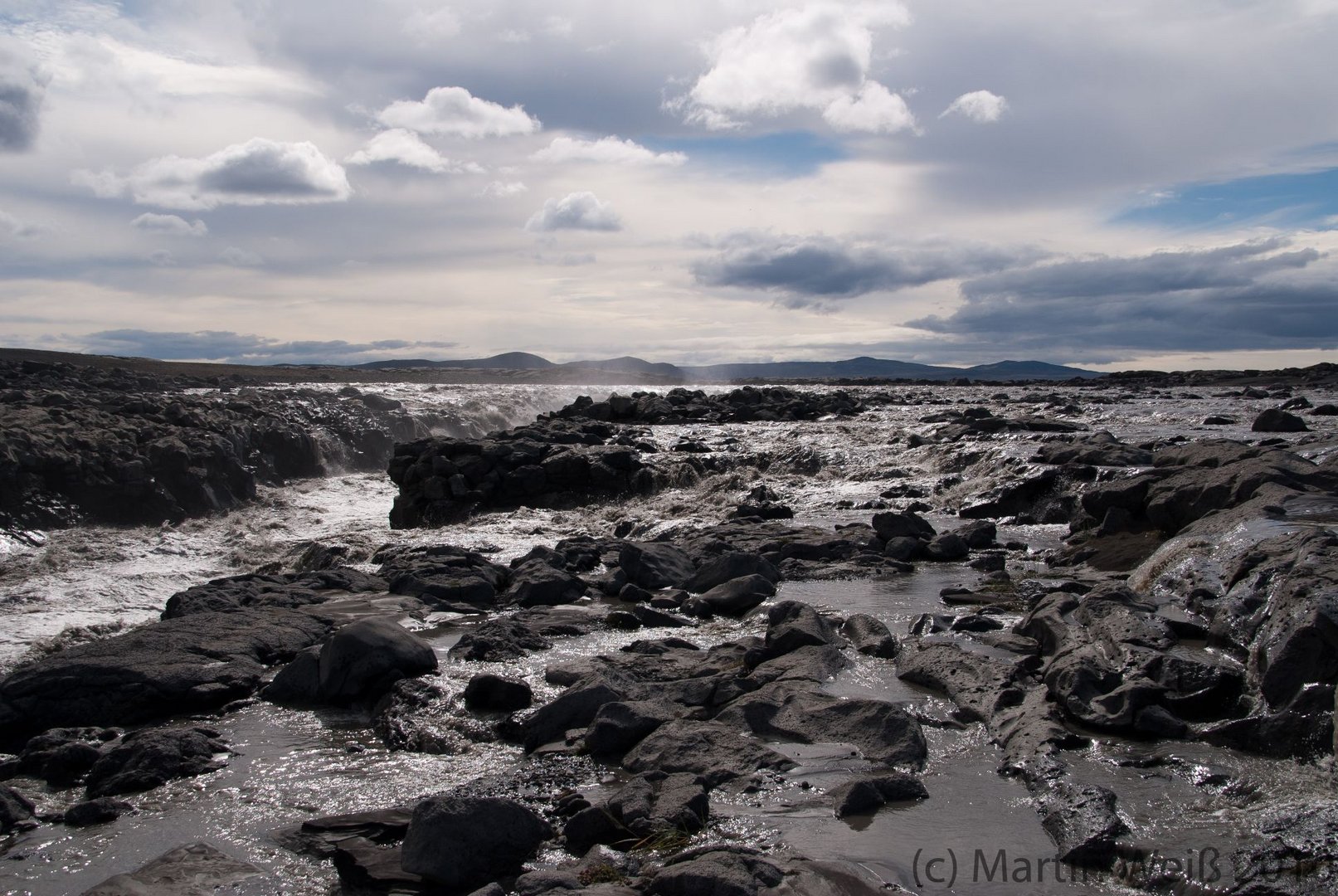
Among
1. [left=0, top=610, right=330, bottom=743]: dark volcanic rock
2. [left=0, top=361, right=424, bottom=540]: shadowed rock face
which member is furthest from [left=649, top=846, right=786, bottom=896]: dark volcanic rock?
[left=0, top=361, right=424, bottom=540]: shadowed rock face

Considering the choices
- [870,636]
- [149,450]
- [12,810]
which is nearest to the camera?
[12,810]

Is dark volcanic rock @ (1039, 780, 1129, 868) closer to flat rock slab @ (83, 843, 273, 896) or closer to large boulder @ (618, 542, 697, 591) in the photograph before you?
flat rock slab @ (83, 843, 273, 896)

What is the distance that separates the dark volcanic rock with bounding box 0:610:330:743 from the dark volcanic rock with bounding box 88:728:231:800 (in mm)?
1028

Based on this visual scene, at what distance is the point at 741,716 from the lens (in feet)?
22.3

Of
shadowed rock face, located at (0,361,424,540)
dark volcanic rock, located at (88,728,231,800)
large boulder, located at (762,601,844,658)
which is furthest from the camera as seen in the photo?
shadowed rock face, located at (0,361,424,540)

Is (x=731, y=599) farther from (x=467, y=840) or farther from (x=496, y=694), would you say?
(x=467, y=840)

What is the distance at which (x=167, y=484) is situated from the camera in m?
22.2

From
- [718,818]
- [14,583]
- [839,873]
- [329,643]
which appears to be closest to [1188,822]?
[839,873]

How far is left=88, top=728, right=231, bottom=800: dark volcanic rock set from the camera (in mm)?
6246

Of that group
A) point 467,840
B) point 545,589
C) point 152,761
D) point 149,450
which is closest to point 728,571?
point 545,589

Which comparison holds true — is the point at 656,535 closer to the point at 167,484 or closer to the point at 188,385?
the point at 167,484

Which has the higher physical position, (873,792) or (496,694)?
(873,792)

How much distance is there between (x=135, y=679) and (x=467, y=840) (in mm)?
4771

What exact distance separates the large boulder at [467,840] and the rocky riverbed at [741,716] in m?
0.02
